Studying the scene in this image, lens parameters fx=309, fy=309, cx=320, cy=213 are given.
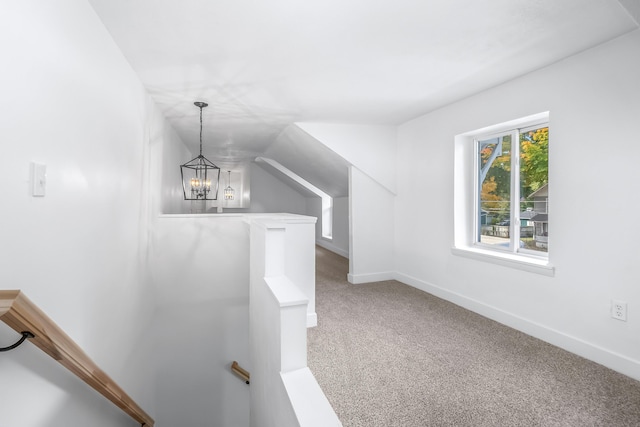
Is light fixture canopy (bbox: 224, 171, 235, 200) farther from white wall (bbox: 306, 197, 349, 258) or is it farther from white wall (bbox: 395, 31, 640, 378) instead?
white wall (bbox: 395, 31, 640, 378)

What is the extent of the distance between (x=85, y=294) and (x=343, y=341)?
180cm

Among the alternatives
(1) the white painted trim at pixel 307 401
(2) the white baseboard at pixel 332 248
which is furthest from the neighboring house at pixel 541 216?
(2) the white baseboard at pixel 332 248

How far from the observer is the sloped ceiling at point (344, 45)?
174 centimetres

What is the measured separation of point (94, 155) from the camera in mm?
→ 1799

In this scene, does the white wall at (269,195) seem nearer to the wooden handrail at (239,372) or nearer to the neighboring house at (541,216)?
the wooden handrail at (239,372)

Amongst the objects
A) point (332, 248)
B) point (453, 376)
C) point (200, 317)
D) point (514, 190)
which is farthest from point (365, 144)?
point (332, 248)

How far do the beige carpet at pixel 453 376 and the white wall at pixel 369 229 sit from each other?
46.6 inches

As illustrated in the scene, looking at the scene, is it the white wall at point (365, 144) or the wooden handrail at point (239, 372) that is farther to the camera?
the white wall at point (365, 144)

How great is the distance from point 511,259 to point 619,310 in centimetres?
79

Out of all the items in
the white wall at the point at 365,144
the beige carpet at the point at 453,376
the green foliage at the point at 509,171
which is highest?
the white wall at the point at 365,144

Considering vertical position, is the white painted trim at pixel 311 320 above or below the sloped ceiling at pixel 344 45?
below

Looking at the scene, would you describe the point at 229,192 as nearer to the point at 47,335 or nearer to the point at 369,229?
the point at 369,229

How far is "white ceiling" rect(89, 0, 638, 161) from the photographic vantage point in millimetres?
1743

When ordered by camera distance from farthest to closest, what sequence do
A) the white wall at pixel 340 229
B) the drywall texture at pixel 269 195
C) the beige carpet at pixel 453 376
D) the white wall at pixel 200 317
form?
the drywall texture at pixel 269 195
the white wall at pixel 340 229
the white wall at pixel 200 317
the beige carpet at pixel 453 376
